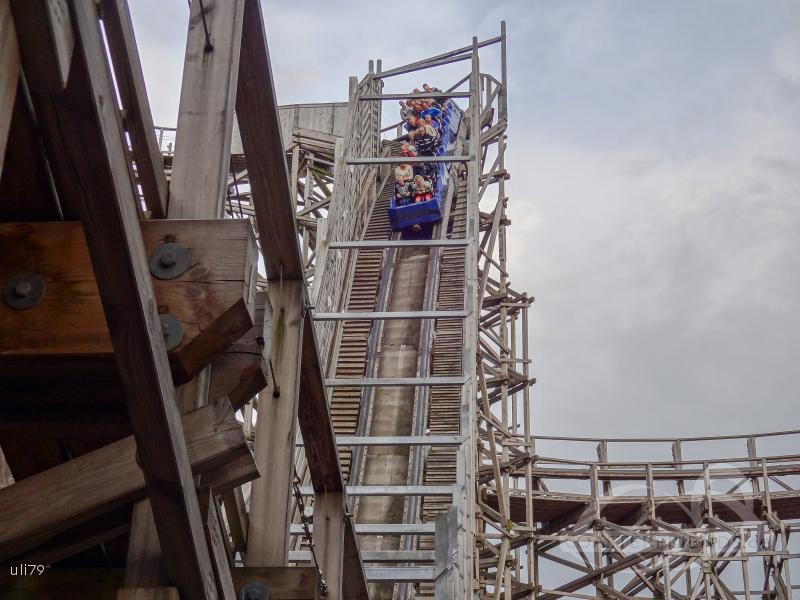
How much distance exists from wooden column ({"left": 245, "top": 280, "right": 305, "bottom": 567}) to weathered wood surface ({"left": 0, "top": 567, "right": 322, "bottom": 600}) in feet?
0.25

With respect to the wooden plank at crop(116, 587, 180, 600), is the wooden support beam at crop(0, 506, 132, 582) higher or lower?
higher

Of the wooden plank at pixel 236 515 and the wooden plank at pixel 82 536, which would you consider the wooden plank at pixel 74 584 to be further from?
the wooden plank at pixel 236 515

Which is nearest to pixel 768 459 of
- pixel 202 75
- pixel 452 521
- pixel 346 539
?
pixel 452 521

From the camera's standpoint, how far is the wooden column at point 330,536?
12.8 ft

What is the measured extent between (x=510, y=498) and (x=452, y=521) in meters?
10.2

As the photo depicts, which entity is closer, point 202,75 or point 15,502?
point 15,502

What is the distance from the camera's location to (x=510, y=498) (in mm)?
16312

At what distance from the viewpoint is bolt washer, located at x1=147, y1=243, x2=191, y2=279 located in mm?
2441

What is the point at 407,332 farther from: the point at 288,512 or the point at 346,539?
the point at 288,512

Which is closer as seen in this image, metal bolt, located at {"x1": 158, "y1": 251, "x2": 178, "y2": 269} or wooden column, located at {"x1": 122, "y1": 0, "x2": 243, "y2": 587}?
metal bolt, located at {"x1": 158, "y1": 251, "x2": 178, "y2": 269}

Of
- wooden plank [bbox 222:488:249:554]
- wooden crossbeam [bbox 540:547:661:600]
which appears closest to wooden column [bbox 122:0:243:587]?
wooden plank [bbox 222:488:249:554]

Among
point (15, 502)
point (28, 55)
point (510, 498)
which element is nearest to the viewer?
point (28, 55)

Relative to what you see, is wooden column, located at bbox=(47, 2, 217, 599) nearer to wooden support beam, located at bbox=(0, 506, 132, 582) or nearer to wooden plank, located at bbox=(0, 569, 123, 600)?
wooden support beam, located at bbox=(0, 506, 132, 582)

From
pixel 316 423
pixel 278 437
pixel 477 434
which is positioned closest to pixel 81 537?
pixel 278 437
